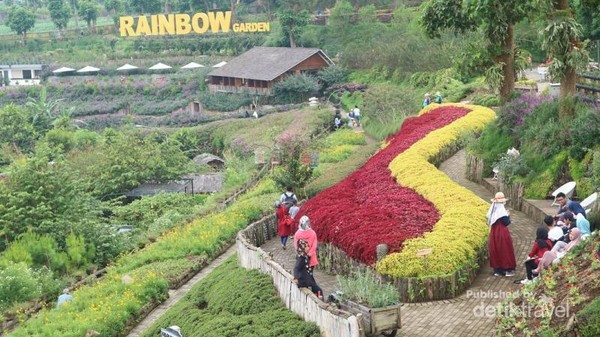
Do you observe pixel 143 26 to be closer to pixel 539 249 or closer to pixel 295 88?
pixel 295 88

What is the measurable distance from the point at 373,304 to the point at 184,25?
69604 mm

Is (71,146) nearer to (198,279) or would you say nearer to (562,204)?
(198,279)

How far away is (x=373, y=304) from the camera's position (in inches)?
515

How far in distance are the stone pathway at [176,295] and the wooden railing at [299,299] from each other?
6.69 ft

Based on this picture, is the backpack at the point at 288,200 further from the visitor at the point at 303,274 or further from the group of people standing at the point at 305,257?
the visitor at the point at 303,274

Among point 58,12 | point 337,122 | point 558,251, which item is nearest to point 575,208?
point 558,251

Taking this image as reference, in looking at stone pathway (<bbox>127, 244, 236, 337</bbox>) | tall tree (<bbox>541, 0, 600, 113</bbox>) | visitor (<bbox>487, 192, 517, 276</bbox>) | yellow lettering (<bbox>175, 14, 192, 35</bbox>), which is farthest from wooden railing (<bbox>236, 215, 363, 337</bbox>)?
yellow lettering (<bbox>175, 14, 192, 35</bbox>)

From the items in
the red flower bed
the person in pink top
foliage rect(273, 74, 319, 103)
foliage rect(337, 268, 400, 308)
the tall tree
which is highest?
the tall tree

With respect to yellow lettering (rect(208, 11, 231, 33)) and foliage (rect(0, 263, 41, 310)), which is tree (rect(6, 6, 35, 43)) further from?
foliage (rect(0, 263, 41, 310))

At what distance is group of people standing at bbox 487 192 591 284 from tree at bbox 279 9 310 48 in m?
52.9

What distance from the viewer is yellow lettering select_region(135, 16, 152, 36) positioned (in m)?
81.6

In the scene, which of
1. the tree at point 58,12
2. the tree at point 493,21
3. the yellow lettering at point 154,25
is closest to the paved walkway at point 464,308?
the tree at point 493,21

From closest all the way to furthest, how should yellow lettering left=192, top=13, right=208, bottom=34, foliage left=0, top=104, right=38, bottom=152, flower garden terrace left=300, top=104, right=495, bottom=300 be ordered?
flower garden terrace left=300, top=104, right=495, bottom=300 < foliage left=0, top=104, right=38, bottom=152 < yellow lettering left=192, top=13, right=208, bottom=34

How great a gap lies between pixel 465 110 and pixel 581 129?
36.8 ft
